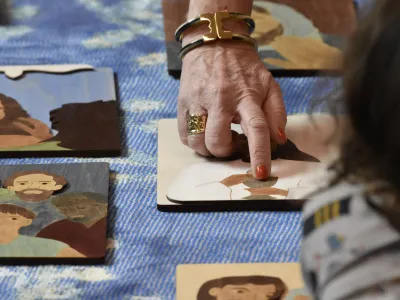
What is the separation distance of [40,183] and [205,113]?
23cm

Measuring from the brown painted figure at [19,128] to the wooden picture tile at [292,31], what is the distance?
0.25m

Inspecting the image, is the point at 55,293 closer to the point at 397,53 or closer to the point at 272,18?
the point at 397,53

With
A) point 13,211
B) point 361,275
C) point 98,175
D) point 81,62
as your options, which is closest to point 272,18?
point 81,62

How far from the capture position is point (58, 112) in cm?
100

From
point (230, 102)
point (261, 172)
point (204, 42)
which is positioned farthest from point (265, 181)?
point (204, 42)

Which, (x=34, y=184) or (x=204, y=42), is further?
(x=204, y=42)

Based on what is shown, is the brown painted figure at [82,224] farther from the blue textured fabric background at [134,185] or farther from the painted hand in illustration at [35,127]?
the painted hand in illustration at [35,127]

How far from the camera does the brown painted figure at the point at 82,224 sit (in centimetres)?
77

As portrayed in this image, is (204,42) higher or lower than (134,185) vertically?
higher

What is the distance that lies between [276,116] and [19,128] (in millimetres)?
355

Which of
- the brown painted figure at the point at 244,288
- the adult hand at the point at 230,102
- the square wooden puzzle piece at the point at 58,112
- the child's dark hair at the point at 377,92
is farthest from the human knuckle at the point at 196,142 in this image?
the child's dark hair at the point at 377,92

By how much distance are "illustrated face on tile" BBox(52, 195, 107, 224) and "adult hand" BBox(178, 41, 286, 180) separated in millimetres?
155

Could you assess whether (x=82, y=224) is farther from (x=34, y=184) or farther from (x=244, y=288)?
(x=244, y=288)

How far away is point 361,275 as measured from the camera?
52cm
